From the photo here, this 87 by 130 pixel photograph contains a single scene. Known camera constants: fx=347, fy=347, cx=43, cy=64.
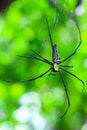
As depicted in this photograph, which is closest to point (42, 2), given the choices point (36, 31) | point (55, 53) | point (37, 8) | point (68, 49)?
point (37, 8)

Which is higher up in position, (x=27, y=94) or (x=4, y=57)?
(x=4, y=57)

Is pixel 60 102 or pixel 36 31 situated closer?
pixel 36 31

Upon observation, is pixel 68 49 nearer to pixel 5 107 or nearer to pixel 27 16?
pixel 27 16

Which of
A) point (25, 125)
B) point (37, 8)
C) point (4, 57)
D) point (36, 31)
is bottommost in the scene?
point (25, 125)

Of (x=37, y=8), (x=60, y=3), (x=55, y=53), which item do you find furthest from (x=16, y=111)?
(x=55, y=53)

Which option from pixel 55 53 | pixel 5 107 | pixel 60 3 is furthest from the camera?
pixel 5 107

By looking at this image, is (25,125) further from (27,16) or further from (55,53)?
(55,53)

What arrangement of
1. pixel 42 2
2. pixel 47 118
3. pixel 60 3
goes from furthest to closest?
pixel 47 118 < pixel 42 2 < pixel 60 3
